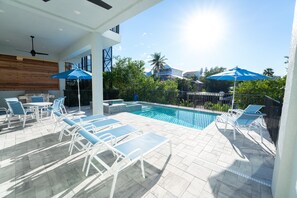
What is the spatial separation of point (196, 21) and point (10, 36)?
27.8 feet

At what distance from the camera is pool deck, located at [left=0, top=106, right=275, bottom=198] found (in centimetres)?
184

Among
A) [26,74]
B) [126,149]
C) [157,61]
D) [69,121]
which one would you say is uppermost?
[157,61]

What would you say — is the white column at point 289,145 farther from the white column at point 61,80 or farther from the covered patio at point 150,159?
the white column at point 61,80

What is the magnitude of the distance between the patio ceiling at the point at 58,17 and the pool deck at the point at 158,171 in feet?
12.1

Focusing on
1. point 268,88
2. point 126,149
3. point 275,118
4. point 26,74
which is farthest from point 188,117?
point 26,74

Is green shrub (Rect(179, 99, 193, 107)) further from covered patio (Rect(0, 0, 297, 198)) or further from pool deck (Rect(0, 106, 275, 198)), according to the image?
pool deck (Rect(0, 106, 275, 198))

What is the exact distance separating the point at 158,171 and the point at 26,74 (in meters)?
10.6

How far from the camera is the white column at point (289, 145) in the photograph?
60.7 inches

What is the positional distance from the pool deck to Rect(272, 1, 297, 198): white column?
0.97 ft

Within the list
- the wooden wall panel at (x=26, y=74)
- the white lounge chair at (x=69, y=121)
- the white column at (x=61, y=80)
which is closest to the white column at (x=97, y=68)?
the white lounge chair at (x=69, y=121)

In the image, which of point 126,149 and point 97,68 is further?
point 97,68

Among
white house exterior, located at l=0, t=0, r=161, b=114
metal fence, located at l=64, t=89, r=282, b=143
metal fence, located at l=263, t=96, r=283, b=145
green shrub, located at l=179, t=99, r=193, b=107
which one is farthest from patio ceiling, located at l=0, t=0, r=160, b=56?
green shrub, located at l=179, t=99, r=193, b=107

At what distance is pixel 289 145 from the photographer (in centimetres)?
160

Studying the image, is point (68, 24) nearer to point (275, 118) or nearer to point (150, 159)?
point (150, 159)
